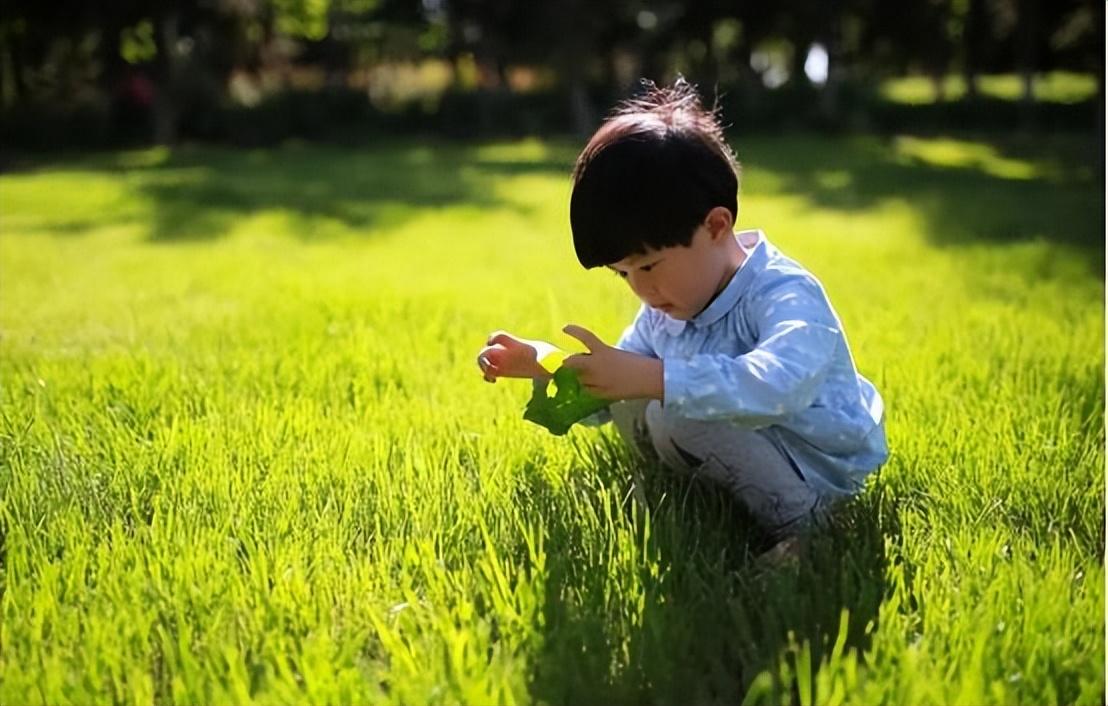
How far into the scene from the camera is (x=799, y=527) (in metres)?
1.89

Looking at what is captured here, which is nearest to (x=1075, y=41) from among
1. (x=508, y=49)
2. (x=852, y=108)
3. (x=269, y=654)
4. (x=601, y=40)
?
(x=852, y=108)

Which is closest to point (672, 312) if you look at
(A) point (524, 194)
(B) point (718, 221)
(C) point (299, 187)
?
(B) point (718, 221)

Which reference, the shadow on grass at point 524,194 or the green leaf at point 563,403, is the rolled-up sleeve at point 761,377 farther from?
the shadow on grass at point 524,194

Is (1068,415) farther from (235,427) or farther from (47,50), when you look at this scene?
(47,50)

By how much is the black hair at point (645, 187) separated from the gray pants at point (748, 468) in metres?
0.33

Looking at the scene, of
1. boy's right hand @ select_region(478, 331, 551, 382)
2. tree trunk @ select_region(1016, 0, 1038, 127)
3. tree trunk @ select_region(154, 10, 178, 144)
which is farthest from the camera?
tree trunk @ select_region(1016, 0, 1038, 127)

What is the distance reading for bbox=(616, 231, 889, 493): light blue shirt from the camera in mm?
1688

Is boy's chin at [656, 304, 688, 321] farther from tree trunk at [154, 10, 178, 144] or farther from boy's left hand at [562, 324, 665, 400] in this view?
tree trunk at [154, 10, 178, 144]

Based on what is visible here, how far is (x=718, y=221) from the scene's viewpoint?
1848mm

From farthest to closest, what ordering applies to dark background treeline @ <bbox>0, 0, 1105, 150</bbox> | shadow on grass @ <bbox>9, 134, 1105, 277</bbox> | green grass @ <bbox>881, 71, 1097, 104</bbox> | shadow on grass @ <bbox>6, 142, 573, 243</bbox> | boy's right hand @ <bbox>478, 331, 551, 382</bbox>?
green grass @ <bbox>881, 71, 1097, 104</bbox> < dark background treeline @ <bbox>0, 0, 1105, 150</bbox> < shadow on grass @ <bbox>6, 142, 573, 243</bbox> < shadow on grass @ <bbox>9, 134, 1105, 277</bbox> < boy's right hand @ <bbox>478, 331, 551, 382</bbox>

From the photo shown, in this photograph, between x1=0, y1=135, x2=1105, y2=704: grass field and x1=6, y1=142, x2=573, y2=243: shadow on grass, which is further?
x1=6, y1=142, x2=573, y2=243: shadow on grass

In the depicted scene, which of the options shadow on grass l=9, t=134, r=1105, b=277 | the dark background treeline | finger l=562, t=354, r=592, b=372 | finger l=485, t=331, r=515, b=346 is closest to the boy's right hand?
finger l=485, t=331, r=515, b=346

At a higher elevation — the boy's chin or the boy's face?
the boy's face

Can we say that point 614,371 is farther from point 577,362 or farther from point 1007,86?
point 1007,86
